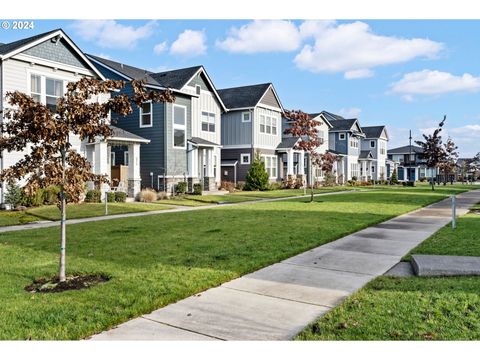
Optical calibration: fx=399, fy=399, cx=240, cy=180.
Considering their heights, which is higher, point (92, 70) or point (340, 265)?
point (92, 70)

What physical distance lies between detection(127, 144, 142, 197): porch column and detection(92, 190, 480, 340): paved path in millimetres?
15933

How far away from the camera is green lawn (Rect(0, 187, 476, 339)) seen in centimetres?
487

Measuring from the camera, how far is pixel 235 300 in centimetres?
555

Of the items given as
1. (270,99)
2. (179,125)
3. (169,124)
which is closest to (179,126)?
(179,125)

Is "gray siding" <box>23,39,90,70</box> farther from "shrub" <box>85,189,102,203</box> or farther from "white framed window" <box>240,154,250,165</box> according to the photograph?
"white framed window" <box>240,154,250,165</box>

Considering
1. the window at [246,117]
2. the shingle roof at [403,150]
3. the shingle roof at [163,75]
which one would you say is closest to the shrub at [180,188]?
the shingle roof at [163,75]

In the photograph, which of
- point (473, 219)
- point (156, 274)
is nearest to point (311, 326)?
point (156, 274)

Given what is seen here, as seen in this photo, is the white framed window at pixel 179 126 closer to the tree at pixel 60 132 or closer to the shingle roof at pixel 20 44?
the shingle roof at pixel 20 44

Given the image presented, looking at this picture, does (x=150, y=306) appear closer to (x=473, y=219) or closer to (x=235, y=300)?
(x=235, y=300)

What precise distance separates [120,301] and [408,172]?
276 ft

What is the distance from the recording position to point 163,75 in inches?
1160

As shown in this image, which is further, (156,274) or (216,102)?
(216,102)

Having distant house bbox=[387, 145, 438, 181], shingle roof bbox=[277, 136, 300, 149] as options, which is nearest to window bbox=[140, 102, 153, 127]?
shingle roof bbox=[277, 136, 300, 149]

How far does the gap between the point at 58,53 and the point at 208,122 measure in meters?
12.5
